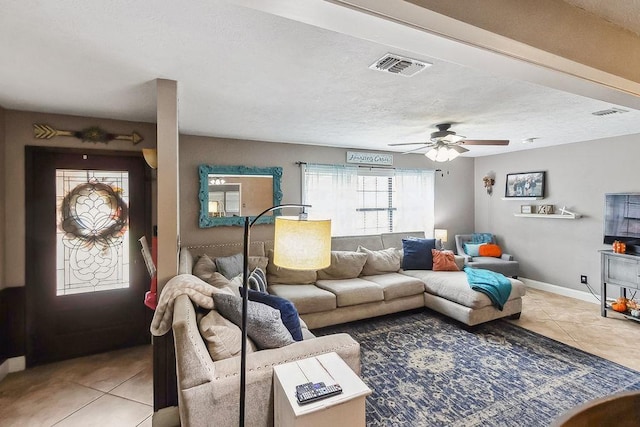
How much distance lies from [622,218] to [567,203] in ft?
2.68

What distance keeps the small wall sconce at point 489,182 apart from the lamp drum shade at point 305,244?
17.6 feet

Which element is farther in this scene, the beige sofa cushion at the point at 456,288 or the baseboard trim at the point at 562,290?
the baseboard trim at the point at 562,290

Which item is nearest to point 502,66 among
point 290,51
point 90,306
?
point 290,51

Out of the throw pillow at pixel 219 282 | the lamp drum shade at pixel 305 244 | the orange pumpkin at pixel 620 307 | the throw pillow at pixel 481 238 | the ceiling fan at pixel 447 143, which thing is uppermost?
the ceiling fan at pixel 447 143

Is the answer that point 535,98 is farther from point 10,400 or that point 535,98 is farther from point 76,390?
point 10,400

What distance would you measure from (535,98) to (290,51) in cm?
221

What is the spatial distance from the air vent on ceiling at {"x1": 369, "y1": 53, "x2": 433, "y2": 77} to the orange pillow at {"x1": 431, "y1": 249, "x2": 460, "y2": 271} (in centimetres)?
313

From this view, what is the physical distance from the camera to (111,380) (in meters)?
2.67

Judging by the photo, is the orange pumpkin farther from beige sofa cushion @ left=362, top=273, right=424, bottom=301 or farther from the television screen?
beige sofa cushion @ left=362, top=273, right=424, bottom=301

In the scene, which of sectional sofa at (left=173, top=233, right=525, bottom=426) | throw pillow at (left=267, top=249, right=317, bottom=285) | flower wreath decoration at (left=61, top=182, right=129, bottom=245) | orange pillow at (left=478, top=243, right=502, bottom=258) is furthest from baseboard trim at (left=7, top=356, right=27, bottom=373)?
orange pillow at (left=478, top=243, right=502, bottom=258)

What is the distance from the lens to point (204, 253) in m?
3.80

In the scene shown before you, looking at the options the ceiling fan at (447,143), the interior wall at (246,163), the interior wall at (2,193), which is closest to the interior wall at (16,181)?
the interior wall at (2,193)

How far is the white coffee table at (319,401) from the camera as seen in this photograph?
1360 millimetres

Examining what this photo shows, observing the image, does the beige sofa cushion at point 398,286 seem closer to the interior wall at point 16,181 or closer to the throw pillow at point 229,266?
the throw pillow at point 229,266
